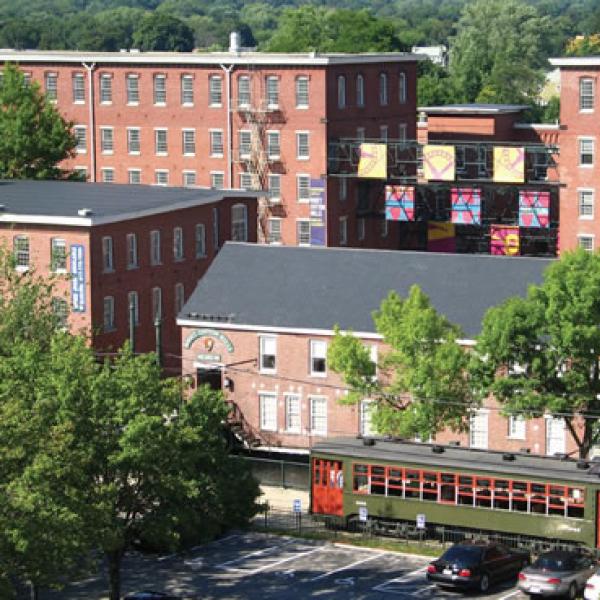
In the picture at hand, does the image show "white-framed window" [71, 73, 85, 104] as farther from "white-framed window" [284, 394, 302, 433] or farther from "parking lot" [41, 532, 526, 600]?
"parking lot" [41, 532, 526, 600]

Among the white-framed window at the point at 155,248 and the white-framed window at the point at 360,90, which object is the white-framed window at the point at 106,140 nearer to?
the white-framed window at the point at 360,90

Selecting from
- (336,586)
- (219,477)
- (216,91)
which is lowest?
(336,586)

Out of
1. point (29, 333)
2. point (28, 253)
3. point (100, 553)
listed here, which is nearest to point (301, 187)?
point (28, 253)

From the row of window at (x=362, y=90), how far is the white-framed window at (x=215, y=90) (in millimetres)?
8413

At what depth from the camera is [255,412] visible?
7231 cm

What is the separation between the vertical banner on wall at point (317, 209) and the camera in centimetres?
11212

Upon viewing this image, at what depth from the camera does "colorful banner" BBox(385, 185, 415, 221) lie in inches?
4409

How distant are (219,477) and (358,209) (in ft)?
214

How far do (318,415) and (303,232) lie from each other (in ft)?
144

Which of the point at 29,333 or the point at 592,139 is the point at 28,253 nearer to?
the point at 29,333

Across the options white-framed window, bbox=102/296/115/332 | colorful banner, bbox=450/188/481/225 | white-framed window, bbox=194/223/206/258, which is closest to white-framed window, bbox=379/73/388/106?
colorful banner, bbox=450/188/481/225

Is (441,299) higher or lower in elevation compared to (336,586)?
higher

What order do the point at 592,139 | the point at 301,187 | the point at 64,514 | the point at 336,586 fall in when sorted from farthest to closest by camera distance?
the point at 301,187 < the point at 592,139 < the point at 336,586 < the point at 64,514

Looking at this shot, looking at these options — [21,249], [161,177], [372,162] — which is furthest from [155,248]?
[161,177]
